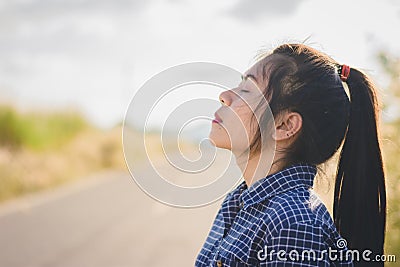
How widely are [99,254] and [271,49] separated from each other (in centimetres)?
453

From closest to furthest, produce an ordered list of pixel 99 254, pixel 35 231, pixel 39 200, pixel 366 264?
pixel 366 264
pixel 99 254
pixel 35 231
pixel 39 200

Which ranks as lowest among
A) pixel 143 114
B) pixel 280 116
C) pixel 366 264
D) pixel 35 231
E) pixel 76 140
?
pixel 366 264

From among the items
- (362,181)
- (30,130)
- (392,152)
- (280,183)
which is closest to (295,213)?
(280,183)

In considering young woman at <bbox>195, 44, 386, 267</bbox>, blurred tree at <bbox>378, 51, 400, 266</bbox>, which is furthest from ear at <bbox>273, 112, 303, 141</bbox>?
blurred tree at <bbox>378, 51, 400, 266</bbox>

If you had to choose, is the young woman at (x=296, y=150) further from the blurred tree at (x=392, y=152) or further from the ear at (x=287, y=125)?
the blurred tree at (x=392, y=152)

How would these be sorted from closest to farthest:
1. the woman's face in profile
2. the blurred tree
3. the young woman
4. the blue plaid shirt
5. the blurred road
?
the blue plaid shirt
the young woman
the woman's face in profile
the blurred tree
the blurred road

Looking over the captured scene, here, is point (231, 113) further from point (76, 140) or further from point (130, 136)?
point (76, 140)

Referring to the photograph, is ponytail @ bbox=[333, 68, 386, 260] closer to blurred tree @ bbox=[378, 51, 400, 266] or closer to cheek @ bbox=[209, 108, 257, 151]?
cheek @ bbox=[209, 108, 257, 151]

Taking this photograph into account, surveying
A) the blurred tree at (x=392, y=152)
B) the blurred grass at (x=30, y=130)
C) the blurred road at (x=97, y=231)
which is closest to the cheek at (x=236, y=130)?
the blurred tree at (x=392, y=152)

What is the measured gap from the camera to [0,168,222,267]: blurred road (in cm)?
573

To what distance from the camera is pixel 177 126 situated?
64.0 inches

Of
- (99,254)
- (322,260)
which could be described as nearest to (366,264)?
(322,260)

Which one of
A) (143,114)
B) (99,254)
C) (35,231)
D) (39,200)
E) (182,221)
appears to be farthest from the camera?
(39,200)

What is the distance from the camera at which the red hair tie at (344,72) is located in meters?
1.69
